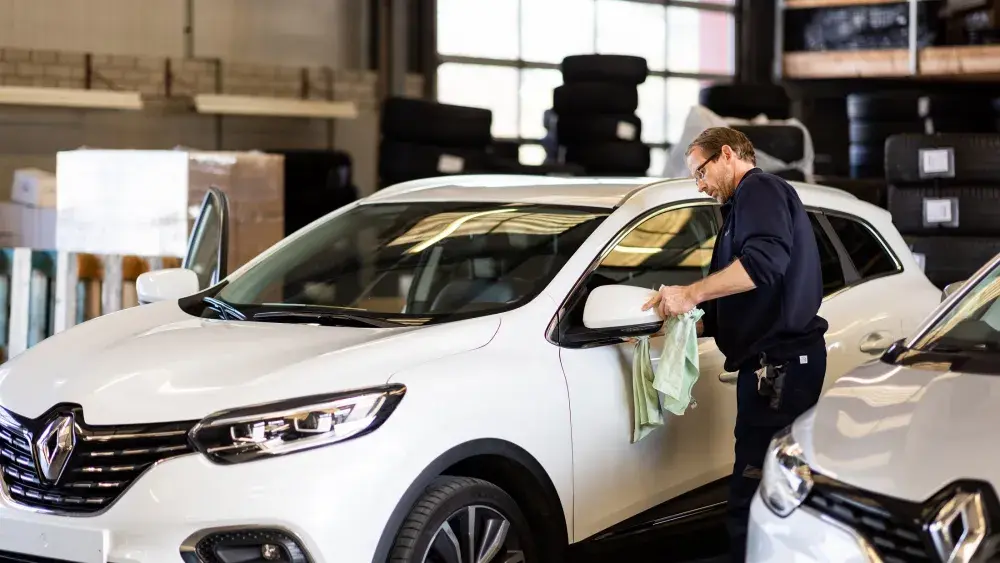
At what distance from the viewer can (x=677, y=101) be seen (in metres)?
14.1

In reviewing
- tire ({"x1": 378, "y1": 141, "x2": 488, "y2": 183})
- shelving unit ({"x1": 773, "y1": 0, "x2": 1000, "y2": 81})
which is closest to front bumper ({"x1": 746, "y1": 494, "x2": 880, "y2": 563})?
tire ({"x1": 378, "y1": 141, "x2": 488, "y2": 183})

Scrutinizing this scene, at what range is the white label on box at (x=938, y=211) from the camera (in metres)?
7.90

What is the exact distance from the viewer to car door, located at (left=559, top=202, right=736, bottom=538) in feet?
12.7

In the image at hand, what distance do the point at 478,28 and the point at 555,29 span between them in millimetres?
927

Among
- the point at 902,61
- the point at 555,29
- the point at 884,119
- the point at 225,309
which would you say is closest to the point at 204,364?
→ the point at 225,309

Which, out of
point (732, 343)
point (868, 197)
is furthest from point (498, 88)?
point (732, 343)

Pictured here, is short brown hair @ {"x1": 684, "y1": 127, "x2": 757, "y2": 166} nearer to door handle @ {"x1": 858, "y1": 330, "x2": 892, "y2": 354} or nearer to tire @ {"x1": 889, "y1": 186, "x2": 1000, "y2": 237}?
door handle @ {"x1": 858, "y1": 330, "x2": 892, "y2": 354}

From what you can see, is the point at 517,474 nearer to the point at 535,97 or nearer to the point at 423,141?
the point at 423,141

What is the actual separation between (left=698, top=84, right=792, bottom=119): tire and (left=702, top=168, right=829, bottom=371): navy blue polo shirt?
23.7 ft

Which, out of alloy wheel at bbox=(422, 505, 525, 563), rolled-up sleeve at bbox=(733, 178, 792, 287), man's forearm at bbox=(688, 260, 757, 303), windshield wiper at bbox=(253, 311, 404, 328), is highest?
rolled-up sleeve at bbox=(733, 178, 792, 287)

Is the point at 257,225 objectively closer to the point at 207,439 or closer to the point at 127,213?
the point at 127,213

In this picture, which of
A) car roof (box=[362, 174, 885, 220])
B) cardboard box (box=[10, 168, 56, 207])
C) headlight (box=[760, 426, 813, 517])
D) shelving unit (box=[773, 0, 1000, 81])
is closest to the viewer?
headlight (box=[760, 426, 813, 517])

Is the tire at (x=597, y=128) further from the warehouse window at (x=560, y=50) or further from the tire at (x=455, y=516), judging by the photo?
the tire at (x=455, y=516)

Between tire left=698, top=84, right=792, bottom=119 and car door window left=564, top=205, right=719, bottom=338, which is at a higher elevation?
tire left=698, top=84, right=792, bottom=119
